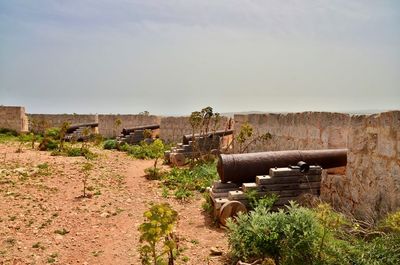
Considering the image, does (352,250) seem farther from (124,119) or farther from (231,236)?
(124,119)

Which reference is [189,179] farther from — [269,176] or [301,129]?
[269,176]

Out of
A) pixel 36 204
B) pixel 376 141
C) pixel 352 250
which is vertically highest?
pixel 376 141

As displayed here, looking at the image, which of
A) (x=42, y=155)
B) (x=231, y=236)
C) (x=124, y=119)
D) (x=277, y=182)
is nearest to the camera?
(x=231, y=236)

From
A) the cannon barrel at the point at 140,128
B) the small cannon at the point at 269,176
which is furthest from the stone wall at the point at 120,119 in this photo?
the small cannon at the point at 269,176

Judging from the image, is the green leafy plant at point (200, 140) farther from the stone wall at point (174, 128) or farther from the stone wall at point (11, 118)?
the stone wall at point (11, 118)

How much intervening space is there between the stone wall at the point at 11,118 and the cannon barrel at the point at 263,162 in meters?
18.7

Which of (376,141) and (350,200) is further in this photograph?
(350,200)

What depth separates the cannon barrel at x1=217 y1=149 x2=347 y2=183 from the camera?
649cm

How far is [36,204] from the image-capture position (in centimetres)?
743

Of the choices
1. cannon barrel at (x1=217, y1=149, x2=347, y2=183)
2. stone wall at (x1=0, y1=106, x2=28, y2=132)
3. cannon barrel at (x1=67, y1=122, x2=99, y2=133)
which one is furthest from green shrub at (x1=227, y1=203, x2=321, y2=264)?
stone wall at (x1=0, y1=106, x2=28, y2=132)

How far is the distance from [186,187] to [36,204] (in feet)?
10.6

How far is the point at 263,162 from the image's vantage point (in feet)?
21.4

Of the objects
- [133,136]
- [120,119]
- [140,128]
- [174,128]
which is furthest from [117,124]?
[174,128]

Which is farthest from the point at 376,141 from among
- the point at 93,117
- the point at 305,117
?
the point at 93,117
